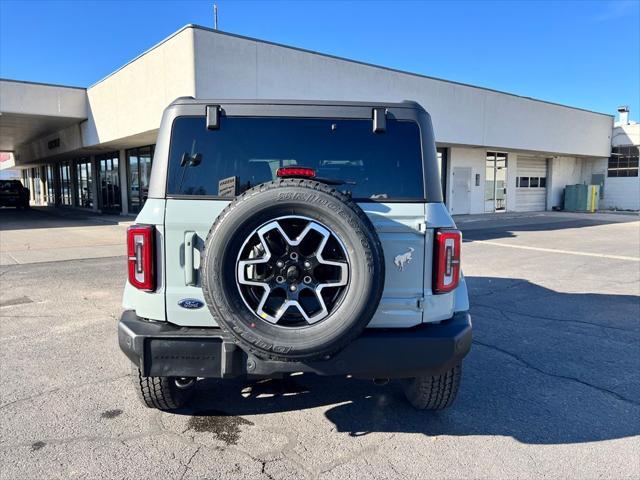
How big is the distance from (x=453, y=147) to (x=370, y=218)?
21.6 m

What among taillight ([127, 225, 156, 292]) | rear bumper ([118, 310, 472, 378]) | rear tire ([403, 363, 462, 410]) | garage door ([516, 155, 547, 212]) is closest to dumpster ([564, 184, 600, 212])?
garage door ([516, 155, 547, 212])

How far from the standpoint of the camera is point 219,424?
3227 millimetres

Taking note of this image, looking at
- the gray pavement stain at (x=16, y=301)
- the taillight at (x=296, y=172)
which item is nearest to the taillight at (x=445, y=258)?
the taillight at (x=296, y=172)

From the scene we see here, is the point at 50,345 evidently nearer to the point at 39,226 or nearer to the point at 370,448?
the point at 370,448

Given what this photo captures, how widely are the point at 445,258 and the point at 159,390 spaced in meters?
2.12

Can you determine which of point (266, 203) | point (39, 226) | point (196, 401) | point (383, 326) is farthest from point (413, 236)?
point (39, 226)

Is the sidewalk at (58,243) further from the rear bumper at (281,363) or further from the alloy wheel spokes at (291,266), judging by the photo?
the alloy wheel spokes at (291,266)

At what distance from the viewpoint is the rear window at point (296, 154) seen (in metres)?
2.98

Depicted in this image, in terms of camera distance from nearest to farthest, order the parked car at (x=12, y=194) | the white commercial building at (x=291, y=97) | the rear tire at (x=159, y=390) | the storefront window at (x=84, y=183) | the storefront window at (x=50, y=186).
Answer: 1. the rear tire at (x=159, y=390)
2. the white commercial building at (x=291, y=97)
3. the storefront window at (x=84, y=183)
4. the parked car at (x=12, y=194)
5. the storefront window at (x=50, y=186)

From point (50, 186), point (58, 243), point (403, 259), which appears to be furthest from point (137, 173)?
point (50, 186)

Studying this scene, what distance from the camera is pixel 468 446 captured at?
2.99 meters

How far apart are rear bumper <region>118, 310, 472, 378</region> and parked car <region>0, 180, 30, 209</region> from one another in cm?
3351

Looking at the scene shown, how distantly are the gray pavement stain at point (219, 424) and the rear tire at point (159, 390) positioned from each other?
199mm

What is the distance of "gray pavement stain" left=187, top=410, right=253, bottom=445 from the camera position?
3.08 m
